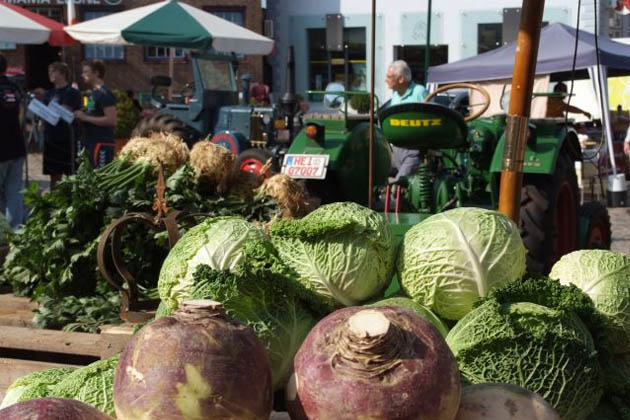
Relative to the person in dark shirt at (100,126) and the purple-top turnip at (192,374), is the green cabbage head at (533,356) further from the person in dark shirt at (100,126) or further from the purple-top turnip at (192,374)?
the person in dark shirt at (100,126)

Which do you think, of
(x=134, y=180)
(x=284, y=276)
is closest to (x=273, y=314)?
(x=284, y=276)

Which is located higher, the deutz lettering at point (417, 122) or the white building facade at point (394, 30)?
the white building facade at point (394, 30)

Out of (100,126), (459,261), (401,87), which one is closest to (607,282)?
(459,261)

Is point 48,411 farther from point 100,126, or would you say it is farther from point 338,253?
point 100,126

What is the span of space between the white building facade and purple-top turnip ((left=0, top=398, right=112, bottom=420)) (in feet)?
79.9

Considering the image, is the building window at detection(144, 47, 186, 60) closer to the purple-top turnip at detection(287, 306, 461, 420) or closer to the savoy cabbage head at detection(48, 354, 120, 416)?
the savoy cabbage head at detection(48, 354, 120, 416)

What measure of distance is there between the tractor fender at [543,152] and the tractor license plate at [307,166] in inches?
47.0

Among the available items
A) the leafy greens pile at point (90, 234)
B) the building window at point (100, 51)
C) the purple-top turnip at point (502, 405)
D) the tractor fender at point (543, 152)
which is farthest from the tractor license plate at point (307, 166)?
the building window at point (100, 51)

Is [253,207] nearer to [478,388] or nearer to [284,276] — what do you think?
[284,276]

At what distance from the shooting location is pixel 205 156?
4836 mm

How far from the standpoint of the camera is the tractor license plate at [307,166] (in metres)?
6.52

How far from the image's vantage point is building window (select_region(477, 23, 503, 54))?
26.3 m

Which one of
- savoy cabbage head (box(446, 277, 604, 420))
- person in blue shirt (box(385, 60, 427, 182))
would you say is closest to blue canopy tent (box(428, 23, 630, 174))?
person in blue shirt (box(385, 60, 427, 182))

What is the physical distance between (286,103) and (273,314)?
37.7 ft
